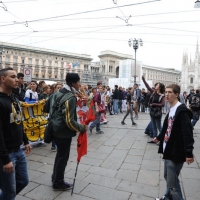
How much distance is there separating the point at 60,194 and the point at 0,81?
180 centimetres

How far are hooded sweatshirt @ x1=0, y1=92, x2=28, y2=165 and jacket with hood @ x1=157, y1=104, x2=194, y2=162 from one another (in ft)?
5.37

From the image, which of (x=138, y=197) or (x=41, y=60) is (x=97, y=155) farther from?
(x=41, y=60)

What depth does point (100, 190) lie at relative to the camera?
3016mm

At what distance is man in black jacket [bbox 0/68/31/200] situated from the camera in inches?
72.6

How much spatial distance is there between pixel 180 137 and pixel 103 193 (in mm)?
1402

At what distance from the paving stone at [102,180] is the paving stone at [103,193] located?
0.13 meters

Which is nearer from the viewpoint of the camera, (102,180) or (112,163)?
(102,180)

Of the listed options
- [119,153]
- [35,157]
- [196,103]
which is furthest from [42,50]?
[119,153]

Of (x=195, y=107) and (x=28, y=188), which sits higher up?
(x=195, y=107)

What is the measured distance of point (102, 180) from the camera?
3.35 meters

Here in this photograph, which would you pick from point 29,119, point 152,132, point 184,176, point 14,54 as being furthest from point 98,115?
point 14,54

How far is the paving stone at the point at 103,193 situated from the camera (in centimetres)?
282

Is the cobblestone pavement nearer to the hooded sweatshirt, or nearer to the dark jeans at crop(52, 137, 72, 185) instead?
the dark jeans at crop(52, 137, 72, 185)

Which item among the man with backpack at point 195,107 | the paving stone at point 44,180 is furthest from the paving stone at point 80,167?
the man with backpack at point 195,107
